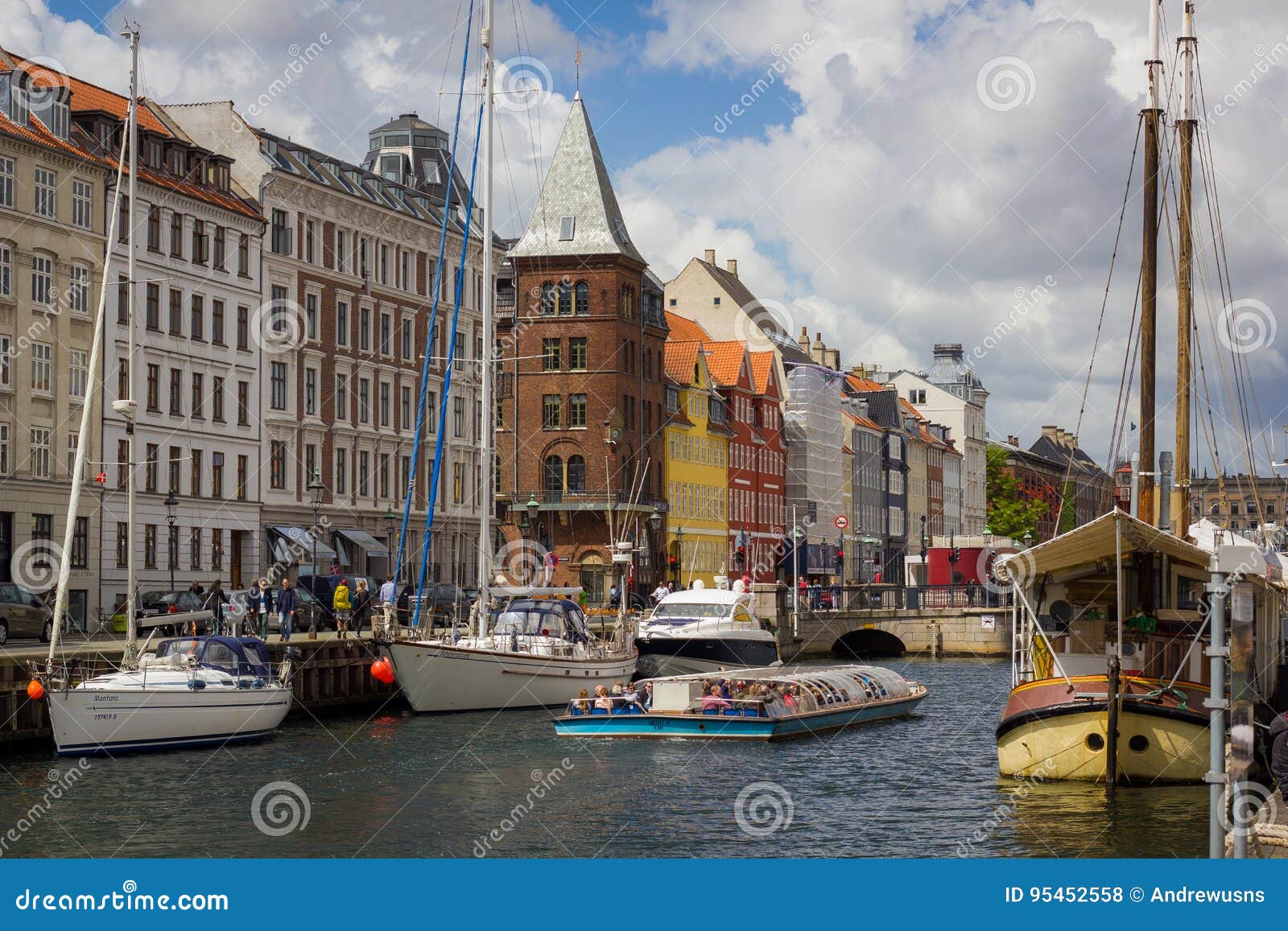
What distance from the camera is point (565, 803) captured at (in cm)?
2973

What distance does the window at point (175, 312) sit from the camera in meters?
66.2

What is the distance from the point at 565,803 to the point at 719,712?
10.7 metres

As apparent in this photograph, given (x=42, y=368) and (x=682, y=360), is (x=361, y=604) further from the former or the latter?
(x=682, y=360)

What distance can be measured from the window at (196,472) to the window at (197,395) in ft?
4.35

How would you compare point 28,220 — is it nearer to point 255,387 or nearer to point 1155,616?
point 255,387

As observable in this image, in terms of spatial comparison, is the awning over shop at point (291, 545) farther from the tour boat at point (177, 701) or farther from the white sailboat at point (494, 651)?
the tour boat at point (177, 701)

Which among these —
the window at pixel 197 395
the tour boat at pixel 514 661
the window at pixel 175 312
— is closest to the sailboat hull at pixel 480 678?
the tour boat at pixel 514 661

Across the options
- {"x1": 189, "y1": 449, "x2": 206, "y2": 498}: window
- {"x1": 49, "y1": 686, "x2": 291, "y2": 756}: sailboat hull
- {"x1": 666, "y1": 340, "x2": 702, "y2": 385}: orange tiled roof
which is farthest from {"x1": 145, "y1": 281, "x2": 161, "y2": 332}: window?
{"x1": 666, "y1": 340, "x2": 702, "y2": 385}: orange tiled roof

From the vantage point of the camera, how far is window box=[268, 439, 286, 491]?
236 feet

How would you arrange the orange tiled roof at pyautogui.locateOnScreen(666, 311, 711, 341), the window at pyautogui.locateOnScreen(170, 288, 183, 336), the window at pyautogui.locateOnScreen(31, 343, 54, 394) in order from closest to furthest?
the window at pyautogui.locateOnScreen(31, 343, 54, 394) → the window at pyautogui.locateOnScreen(170, 288, 183, 336) → the orange tiled roof at pyautogui.locateOnScreen(666, 311, 711, 341)

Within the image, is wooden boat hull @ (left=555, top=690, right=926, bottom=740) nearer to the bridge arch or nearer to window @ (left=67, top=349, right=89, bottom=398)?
window @ (left=67, top=349, right=89, bottom=398)

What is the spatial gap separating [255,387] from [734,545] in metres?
51.1

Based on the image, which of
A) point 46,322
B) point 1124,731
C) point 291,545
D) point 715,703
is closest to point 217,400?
point 291,545

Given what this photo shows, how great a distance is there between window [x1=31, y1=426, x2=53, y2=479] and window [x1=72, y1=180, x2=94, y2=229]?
277 inches
